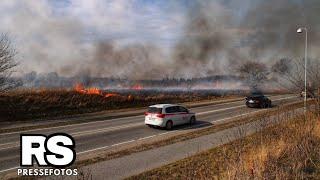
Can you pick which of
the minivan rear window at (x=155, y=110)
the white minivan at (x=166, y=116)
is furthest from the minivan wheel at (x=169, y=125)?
the minivan rear window at (x=155, y=110)

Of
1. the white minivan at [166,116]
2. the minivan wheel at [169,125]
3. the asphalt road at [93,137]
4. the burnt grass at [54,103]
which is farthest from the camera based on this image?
the burnt grass at [54,103]

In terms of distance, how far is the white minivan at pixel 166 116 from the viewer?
76.9 feet

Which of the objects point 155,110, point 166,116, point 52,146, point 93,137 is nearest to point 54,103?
point 155,110

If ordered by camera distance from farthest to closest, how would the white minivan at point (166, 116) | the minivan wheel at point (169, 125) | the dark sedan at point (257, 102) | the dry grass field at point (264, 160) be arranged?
the dark sedan at point (257, 102), the minivan wheel at point (169, 125), the white minivan at point (166, 116), the dry grass field at point (264, 160)

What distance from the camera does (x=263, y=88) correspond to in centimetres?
7875

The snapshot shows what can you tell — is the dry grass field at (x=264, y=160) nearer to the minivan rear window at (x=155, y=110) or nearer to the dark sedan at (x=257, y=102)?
the minivan rear window at (x=155, y=110)

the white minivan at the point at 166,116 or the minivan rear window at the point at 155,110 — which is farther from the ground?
the minivan rear window at the point at 155,110

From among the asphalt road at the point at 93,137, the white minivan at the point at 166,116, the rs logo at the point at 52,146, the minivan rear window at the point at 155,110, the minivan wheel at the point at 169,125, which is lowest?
the asphalt road at the point at 93,137

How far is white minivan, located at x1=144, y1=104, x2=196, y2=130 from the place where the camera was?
23453 mm

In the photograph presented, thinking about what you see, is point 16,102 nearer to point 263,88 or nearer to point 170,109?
point 170,109

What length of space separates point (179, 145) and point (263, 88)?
65.3m

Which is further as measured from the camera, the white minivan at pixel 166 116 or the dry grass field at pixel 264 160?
the white minivan at pixel 166 116

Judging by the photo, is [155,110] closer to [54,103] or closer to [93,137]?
[93,137]

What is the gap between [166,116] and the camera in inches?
929
